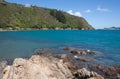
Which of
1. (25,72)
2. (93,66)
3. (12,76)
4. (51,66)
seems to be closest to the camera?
(12,76)

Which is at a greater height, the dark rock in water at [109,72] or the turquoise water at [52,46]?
the dark rock in water at [109,72]

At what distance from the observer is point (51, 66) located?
27.5 meters

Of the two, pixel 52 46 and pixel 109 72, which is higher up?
pixel 109 72

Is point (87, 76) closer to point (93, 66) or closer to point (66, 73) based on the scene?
point (66, 73)

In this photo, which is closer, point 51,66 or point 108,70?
point 51,66

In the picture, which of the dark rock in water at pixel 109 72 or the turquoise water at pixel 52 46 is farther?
the turquoise water at pixel 52 46

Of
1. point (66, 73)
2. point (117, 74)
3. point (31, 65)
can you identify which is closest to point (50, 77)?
point (31, 65)

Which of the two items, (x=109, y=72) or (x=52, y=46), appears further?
(x=52, y=46)

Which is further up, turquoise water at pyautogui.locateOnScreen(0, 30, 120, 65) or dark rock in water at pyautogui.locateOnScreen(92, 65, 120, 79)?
dark rock in water at pyautogui.locateOnScreen(92, 65, 120, 79)

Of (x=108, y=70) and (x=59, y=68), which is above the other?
(x=59, y=68)

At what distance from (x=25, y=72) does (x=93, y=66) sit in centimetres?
2383

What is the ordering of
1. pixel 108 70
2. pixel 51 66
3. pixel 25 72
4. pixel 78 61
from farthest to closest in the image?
pixel 78 61 < pixel 108 70 < pixel 51 66 < pixel 25 72

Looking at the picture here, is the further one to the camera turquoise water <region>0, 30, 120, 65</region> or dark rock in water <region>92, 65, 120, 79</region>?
turquoise water <region>0, 30, 120, 65</region>

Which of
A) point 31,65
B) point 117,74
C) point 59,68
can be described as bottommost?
point 117,74
